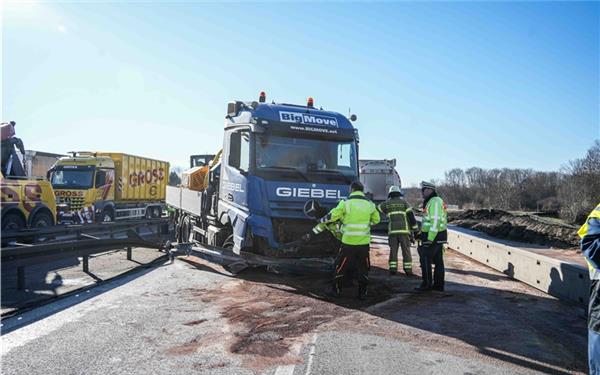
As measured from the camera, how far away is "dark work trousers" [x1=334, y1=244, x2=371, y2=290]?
7118mm

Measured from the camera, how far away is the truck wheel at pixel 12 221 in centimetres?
1100

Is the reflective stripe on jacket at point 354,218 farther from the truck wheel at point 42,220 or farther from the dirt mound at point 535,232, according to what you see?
the dirt mound at point 535,232

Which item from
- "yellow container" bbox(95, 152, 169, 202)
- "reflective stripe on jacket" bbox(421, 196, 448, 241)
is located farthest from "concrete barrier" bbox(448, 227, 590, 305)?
"yellow container" bbox(95, 152, 169, 202)

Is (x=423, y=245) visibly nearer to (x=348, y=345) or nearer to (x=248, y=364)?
(x=348, y=345)

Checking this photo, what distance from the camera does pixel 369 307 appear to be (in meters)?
6.56

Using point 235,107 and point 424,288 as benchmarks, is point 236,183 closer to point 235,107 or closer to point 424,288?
point 235,107

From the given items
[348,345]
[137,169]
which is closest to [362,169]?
[137,169]

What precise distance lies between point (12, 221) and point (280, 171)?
24.8 ft

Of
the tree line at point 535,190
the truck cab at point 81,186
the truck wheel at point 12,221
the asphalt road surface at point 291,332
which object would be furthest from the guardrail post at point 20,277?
the tree line at point 535,190

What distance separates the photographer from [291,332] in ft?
17.3

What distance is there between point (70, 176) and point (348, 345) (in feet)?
58.9

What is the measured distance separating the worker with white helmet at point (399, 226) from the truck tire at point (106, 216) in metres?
15.2

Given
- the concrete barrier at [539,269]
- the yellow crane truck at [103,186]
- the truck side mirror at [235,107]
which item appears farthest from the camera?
the yellow crane truck at [103,186]

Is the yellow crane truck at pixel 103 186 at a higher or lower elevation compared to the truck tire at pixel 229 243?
higher
